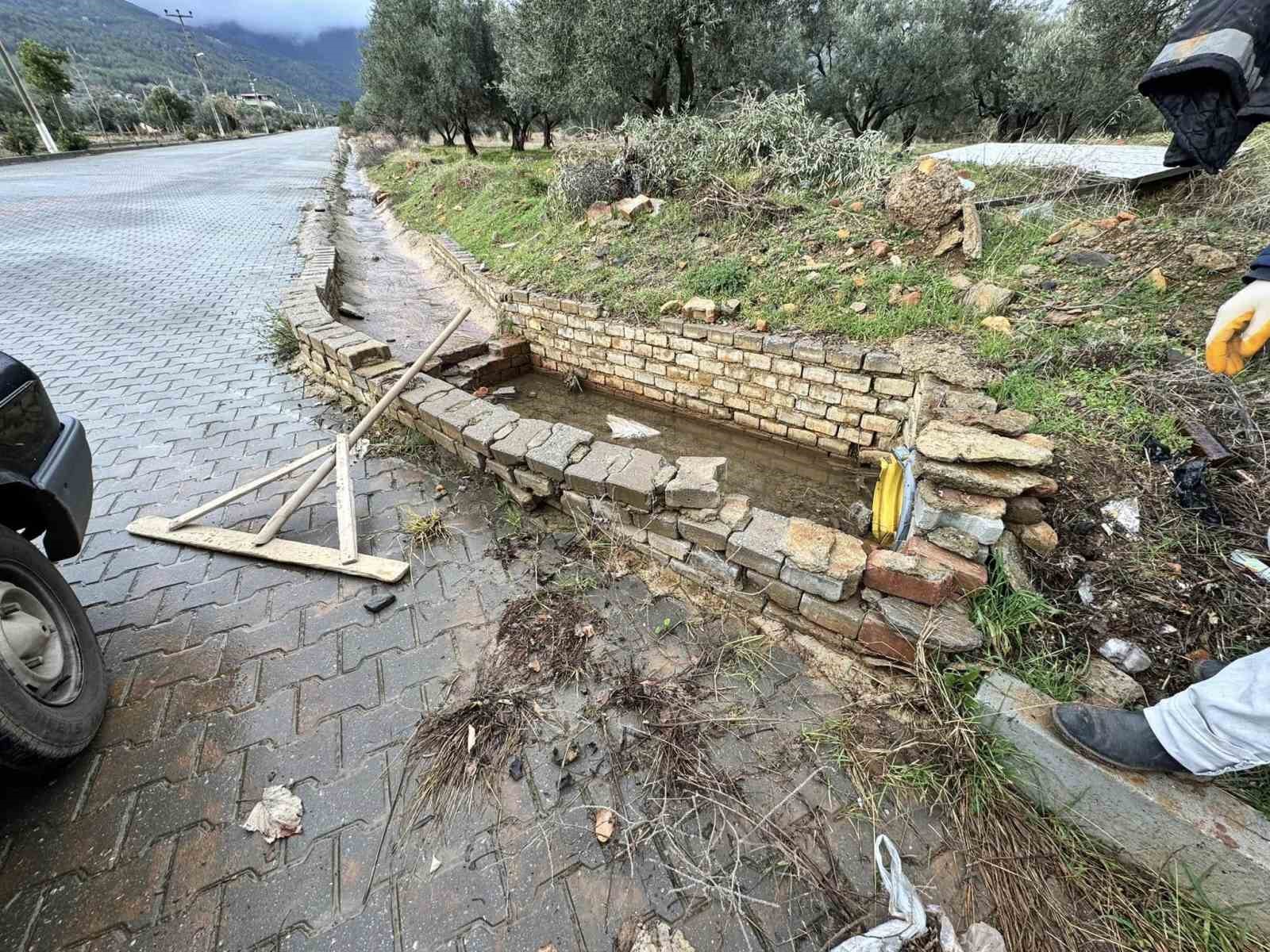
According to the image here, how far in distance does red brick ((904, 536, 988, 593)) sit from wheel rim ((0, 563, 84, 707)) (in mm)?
3305

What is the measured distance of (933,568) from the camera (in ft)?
7.10

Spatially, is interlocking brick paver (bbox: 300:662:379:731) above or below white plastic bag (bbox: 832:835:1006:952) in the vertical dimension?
above

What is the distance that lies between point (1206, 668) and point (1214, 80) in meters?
2.14

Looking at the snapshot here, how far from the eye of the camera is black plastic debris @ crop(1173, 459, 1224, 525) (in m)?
A: 2.20

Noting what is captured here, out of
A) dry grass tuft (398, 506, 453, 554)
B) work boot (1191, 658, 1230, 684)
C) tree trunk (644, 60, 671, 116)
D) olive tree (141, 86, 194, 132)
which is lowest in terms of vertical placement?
dry grass tuft (398, 506, 453, 554)

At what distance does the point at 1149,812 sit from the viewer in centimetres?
155

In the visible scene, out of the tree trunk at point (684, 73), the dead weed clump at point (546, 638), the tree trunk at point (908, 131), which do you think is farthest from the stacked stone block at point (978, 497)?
the tree trunk at point (908, 131)

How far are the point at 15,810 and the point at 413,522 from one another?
68.9 inches

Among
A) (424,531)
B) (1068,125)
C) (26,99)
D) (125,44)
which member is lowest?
A: (424,531)

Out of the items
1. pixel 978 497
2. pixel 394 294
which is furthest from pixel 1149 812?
pixel 394 294

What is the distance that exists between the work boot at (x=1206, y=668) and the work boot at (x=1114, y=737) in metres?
0.31

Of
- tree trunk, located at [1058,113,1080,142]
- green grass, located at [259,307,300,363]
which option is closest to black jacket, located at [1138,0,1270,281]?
green grass, located at [259,307,300,363]

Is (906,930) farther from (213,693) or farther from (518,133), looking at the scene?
(518,133)

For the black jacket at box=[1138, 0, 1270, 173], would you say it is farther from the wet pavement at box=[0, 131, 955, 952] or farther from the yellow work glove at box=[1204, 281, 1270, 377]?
the wet pavement at box=[0, 131, 955, 952]
